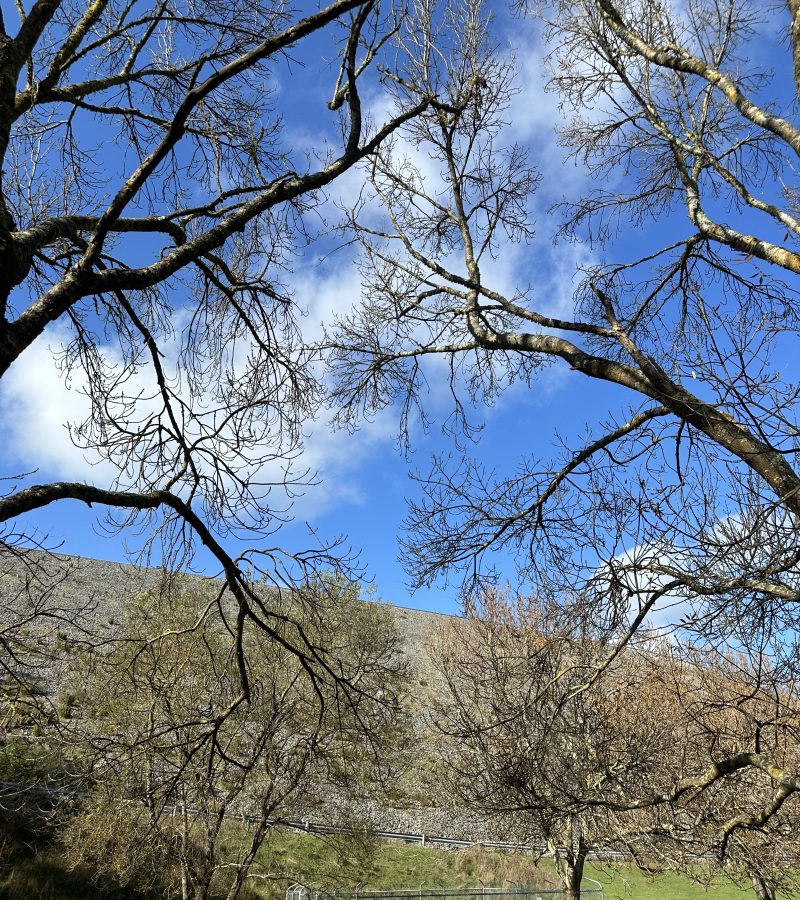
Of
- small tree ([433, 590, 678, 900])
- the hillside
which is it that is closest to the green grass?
the hillside

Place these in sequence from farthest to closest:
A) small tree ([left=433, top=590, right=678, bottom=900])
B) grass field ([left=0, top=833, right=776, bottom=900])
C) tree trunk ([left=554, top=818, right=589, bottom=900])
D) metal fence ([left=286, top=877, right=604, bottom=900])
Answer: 1. grass field ([left=0, top=833, right=776, bottom=900])
2. tree trunk ([left=554, top=818, right=589, bottom=900])
3. metal fence ([left=286, top=877, right=604, bottom=900])
4. small tree ([left=433, top=590, right=678, bottom=900])

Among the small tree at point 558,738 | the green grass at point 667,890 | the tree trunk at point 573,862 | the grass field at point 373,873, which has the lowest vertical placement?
the grass field at point 373,873

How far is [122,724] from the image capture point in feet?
40.8

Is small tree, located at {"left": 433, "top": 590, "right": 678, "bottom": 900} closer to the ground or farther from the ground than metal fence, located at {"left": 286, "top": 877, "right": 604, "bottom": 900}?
farther from the ground

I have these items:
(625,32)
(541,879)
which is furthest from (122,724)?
(541,879)

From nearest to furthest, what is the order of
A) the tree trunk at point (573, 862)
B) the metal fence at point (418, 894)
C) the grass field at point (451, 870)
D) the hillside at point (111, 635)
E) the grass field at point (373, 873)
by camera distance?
the metal fence at point (418, 894), the tree trunk at point (573, 862), the grass field at point (373, 873), the grass field at point (451, 870), the hillside at point (111, 635)

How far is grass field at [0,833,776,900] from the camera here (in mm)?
13281

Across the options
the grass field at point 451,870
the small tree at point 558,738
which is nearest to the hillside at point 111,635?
the grass field at point 451,870

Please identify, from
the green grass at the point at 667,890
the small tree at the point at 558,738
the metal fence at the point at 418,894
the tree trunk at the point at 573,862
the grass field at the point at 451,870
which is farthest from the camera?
the green grass at the point at 667,890

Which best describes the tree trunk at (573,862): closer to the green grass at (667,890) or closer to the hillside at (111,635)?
the hillside at (111,635)

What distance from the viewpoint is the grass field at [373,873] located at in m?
13.3

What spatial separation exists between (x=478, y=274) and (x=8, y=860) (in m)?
14.0

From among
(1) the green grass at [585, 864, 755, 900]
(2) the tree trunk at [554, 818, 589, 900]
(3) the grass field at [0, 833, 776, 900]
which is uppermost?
(2) the tree trunk at [554, 818, 589, 900]

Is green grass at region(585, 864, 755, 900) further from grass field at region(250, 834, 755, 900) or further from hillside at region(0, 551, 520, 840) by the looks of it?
hillside at region(0, 551, 520, 840)
